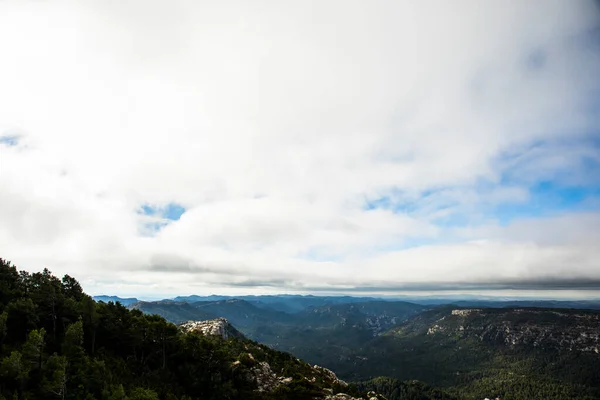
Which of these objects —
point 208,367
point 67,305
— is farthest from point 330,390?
point 67,305

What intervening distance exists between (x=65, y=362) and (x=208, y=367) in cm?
5509

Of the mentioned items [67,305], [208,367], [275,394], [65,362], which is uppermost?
[67,305]

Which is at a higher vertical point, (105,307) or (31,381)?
(105,307)

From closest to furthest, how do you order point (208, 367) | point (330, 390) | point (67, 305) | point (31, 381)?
point (31, 381) → point (67, 305) → point (208, 367) → point (330, 390)

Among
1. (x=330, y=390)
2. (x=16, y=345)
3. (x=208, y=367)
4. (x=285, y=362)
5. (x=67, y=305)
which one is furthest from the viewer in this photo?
(x=285, y=362)

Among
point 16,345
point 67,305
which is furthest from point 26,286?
point 16,345

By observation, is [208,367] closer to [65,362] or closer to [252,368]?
[252,368]

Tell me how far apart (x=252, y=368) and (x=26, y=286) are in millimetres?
100093

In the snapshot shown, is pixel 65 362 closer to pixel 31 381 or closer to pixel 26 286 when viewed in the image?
pixel 31 381

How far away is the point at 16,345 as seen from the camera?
96.8 m

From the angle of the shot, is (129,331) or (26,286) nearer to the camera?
(129,331)

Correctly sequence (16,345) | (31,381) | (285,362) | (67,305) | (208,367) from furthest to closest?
(285,362) < (208,367) < (67,305) < (16,345) < (31,381)

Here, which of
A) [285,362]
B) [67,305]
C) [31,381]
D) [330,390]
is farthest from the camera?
[285,362]

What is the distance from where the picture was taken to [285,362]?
19962 cm
